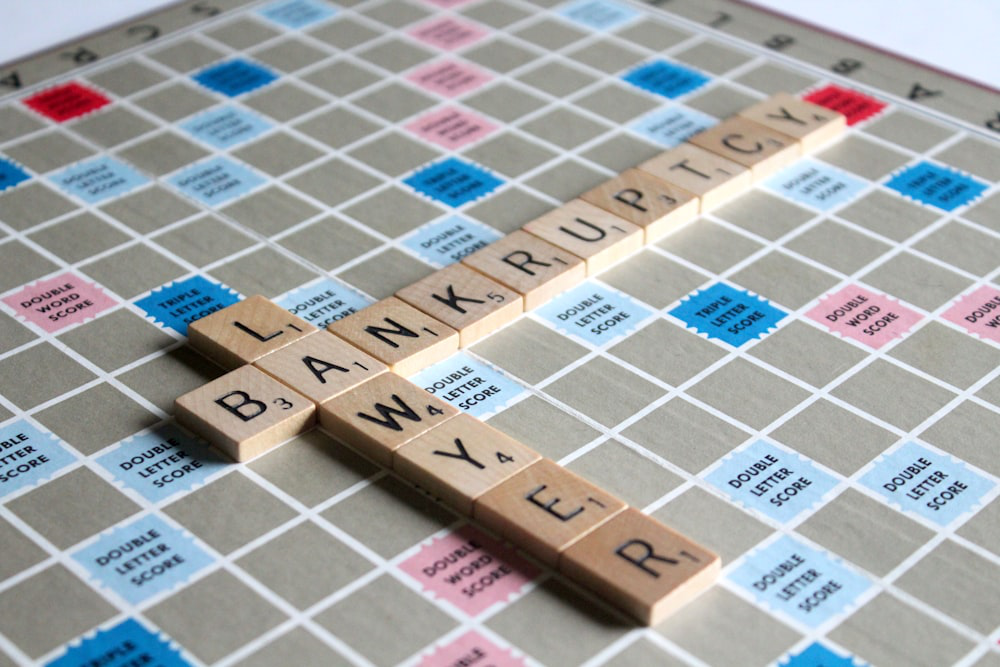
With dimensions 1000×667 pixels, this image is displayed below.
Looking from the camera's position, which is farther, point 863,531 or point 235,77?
point 235,77

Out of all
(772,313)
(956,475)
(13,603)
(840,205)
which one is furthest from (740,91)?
(13,603)

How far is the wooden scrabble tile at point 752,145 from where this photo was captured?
9.04ft

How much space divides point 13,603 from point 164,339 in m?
0.62

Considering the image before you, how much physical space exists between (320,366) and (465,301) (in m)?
0.30

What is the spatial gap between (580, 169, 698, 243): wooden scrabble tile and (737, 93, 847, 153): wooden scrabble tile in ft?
1.13

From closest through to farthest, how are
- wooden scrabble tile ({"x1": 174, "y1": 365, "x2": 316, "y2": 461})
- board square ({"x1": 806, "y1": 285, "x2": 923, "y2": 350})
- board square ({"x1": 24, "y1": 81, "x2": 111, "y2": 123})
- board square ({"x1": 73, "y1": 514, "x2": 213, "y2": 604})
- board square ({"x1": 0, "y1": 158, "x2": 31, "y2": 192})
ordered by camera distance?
1. board square ({"x1": 73, "y1": 514, "x2": 213, "y2": 604})
2. wooden scrabble tile ({"x1": 174, "y1": 365, "x2": 316, "y2": 461})
3. board square ({"x1": 806, "y1": 285, "x2": 923, "y2": 350})
4. board square ({"x1": 0, "y1": 158, "x2": 31, "y2": 192})
5. board square ({"x1": 24, "y1": 81, "x2": 111, "y2": 123})

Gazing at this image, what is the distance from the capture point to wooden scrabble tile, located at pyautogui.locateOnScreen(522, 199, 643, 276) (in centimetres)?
248

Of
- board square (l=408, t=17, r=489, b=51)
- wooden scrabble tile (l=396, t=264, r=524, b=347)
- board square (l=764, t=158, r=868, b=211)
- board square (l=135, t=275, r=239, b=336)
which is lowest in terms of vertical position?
board square (l=135, t=275, r=239, b=336)

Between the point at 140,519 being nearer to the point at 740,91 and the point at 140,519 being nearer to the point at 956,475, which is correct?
the point at 956,475

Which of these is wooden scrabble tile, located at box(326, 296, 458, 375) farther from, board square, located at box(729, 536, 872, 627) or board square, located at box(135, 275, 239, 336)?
board square, located at box(729, 536, 872, 627)

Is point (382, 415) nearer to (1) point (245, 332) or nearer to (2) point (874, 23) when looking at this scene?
(1) point (245, 332)

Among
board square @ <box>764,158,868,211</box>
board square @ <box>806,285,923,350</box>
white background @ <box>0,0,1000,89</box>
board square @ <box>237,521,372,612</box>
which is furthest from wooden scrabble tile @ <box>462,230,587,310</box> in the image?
white background @ <box>0,0,1000,89</box>

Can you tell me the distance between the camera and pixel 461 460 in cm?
200

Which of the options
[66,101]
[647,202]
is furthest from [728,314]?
[66,101]
